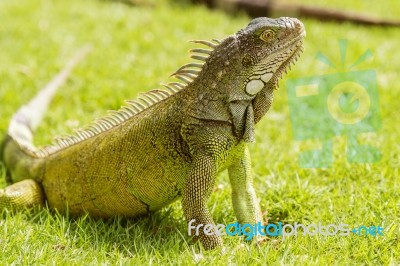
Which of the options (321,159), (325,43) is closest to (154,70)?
(325,43)

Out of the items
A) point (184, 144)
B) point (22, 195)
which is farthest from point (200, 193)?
point (22, 195)

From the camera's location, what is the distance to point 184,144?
14.2 ft

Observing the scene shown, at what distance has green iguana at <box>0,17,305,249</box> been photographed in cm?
418

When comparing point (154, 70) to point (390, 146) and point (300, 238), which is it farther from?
point (300, 238)

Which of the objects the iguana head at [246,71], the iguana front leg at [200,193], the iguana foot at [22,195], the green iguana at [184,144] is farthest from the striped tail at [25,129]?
the iguana head at [246,71]

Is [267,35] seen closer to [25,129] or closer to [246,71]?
[246,71]

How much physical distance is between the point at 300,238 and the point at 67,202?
5.80 feet

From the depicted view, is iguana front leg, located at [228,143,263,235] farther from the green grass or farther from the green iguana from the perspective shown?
the green grass

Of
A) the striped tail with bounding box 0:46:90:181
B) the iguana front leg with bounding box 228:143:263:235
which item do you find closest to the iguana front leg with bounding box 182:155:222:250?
the iguana front leg with bounding box 228:143:263:235

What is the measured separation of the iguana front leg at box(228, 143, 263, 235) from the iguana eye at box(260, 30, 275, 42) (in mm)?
855

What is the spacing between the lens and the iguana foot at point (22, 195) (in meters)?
4.93

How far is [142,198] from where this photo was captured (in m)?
4.57

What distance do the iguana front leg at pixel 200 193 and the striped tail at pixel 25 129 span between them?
1803 mm

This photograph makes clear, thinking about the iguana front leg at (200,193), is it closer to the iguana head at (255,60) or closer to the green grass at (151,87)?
the green grass at (151,87)
